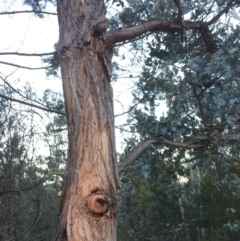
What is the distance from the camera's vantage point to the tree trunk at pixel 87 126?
296 cm

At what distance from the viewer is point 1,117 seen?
22.4 feet

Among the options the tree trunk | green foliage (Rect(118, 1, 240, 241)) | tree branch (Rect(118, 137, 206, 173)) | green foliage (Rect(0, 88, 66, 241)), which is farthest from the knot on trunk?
green foliage (Rect(0, 88, 66, 241))

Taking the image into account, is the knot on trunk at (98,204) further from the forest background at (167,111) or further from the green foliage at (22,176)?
the green foliage at (22,176)

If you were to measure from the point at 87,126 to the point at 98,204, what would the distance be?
1.83ft

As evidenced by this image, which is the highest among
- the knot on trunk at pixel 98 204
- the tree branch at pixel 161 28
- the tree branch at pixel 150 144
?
the tree branch at pixel 161 28

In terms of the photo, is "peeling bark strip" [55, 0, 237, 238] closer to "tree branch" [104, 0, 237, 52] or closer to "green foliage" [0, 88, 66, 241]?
"tree branch" [104, 0, 237, 52]

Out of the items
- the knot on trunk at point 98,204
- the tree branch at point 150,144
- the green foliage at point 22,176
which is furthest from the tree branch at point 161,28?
the green foliage at point 22,176

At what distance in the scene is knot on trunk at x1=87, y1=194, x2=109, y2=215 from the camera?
116 inches

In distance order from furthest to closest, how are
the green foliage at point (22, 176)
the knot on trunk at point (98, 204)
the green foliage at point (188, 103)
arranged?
the green foliage at point (22, 176)
the green foliage at point (188, 103)
the knot on trunk at point (98, 204)

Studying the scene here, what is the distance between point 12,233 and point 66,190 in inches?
220

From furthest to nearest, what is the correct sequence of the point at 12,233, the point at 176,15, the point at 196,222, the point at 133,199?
the point at 196,222 < the point at 133,199 < the point at 12,233 < the point at 176,15

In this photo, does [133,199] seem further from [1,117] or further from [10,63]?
[10,63]

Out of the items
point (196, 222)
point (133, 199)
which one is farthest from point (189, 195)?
point (133, 199)

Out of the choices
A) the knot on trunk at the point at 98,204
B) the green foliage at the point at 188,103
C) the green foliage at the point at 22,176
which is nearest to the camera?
the knot on trunk at the point at 98,204
